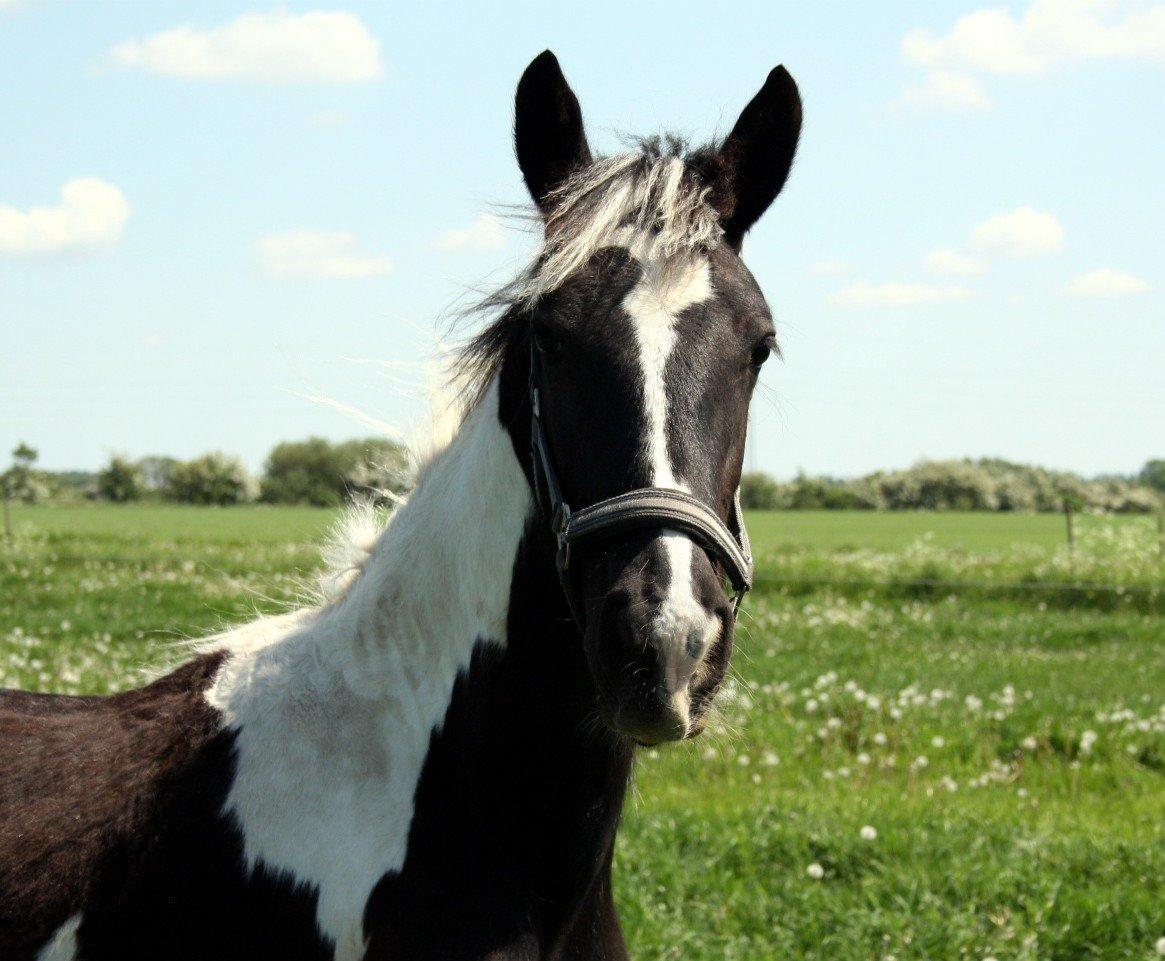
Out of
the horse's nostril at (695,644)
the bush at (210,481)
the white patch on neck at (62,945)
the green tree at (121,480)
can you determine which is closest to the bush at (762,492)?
the bush at (210,481)

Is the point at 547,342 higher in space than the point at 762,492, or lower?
higher

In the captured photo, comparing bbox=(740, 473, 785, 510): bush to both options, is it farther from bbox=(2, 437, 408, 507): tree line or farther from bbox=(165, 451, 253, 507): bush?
bbox=(165, 451, 253, 507): bush

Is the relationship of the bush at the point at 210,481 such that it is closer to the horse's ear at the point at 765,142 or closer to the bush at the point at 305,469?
the bush at the point at 305,469

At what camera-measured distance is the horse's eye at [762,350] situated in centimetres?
233

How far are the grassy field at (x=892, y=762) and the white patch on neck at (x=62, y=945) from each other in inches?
41.7

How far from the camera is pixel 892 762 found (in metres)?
6.85

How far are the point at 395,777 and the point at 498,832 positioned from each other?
233 mm

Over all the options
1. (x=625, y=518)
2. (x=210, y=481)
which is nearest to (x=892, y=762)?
(x=625, y=518)

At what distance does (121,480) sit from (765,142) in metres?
63.3

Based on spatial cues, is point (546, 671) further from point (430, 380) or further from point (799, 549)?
point (799, 549)

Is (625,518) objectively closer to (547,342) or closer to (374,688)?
(547,342)

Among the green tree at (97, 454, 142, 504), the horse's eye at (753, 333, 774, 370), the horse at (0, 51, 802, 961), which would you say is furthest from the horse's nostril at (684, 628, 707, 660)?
the green tree at (97, 454, 142, 504)

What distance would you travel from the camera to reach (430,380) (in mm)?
2826

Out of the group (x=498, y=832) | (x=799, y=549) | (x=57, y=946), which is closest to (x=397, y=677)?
(x=498, y=832)
